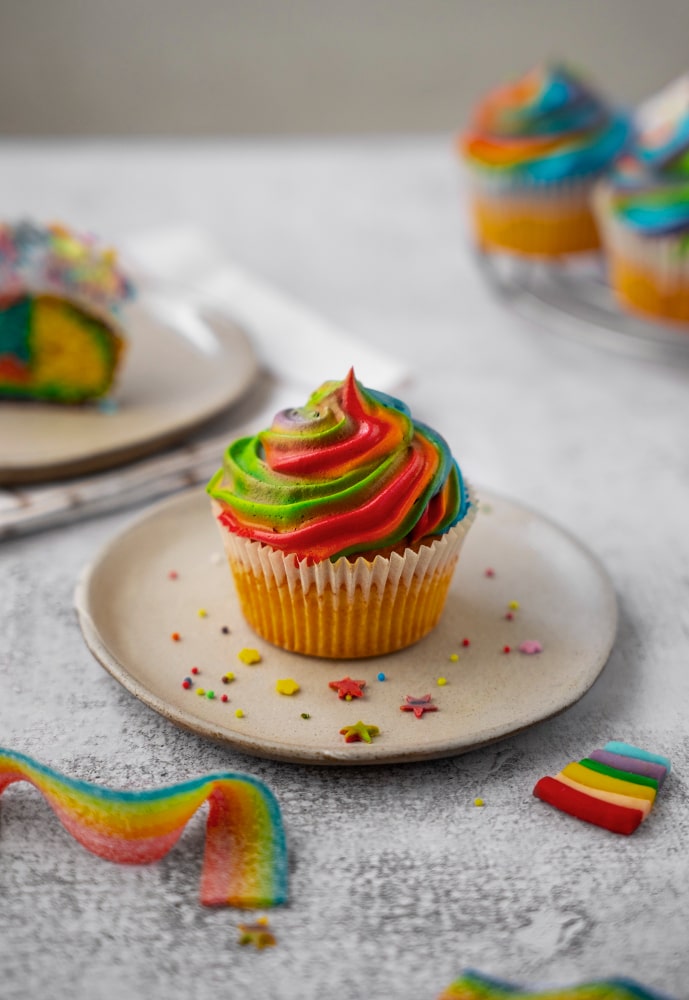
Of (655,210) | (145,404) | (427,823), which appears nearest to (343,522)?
(427,823)

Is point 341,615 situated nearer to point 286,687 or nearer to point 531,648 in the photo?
point 286,687

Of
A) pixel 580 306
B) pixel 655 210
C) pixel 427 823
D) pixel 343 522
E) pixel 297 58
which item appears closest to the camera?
pixel 427 823

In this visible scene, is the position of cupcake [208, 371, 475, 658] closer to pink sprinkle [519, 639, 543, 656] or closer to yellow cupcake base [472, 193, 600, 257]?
pink sprinkle [519, 639, 543, 656]

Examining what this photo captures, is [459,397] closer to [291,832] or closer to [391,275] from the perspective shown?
[391,275]

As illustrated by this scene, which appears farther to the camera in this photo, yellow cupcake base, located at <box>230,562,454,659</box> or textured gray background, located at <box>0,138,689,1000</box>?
yellow cupcake base, located at <box>230,562,454,659</box>

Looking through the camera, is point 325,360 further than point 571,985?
Yes

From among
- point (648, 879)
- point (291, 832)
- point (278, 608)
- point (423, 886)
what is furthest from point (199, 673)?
point (648, 879)

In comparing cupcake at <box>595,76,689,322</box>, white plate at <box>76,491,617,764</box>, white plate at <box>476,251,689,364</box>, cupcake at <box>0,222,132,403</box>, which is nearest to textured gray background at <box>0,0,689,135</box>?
white plate at <box>476,251,689,364</box>
